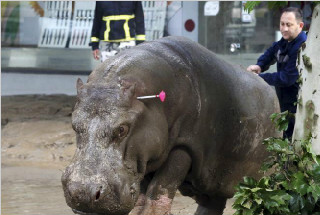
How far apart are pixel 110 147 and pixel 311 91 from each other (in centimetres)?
109

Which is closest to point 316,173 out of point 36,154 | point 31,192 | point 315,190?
point 315,190

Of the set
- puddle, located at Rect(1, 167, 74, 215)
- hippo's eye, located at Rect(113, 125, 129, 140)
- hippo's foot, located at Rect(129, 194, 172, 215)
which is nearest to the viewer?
hippo's eye, located at Rect(113, 125, 129, 140)

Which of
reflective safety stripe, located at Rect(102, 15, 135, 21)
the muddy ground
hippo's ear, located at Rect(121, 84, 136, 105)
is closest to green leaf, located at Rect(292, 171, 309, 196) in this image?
hippo's ear, located at Rect(121, 84, 136, 105)

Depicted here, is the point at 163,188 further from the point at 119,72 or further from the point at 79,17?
the point at 79,17

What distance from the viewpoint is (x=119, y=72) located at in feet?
16.6

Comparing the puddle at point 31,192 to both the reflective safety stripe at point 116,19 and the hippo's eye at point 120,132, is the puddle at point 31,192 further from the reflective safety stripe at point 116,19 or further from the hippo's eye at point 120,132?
the hippo's eye at point 120,132

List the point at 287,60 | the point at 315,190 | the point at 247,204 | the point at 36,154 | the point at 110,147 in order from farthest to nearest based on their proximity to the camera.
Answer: the point at 36,154 < the point at 287,60 < the point at 110,147 < the point at 247,204 < the point at 315,190

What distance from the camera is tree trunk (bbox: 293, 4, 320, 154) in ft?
14.8

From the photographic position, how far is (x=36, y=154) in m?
10.1

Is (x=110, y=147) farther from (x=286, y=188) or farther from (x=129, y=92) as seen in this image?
(x=286, y=188)

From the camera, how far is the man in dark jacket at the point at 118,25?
1012cm

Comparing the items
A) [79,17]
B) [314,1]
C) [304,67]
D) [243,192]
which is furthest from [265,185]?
[79,17]

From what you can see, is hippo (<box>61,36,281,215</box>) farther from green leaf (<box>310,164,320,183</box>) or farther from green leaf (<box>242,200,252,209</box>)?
green leaf (<box>310,164,320,183</box>)

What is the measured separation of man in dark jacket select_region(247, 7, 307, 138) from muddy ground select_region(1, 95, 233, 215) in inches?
42.9
